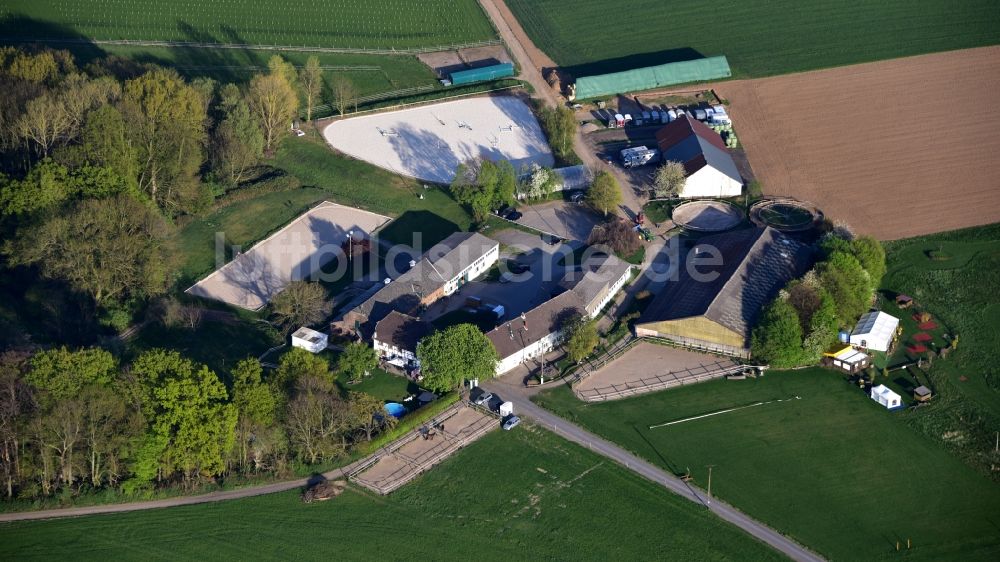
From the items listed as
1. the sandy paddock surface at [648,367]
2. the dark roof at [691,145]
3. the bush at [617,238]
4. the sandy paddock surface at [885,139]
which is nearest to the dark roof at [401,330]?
the sandy paddock surface at [648,367]

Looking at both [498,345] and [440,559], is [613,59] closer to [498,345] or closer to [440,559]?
[498,345]

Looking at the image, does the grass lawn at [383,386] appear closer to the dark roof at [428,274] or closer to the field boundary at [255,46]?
the dark roof at [428,274]

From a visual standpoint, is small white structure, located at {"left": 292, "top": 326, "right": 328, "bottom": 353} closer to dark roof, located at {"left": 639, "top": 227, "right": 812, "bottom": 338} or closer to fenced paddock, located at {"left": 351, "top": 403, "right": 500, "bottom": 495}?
fenced paddock, located at {"left": 351, "top": 403, "right": 500, "bottom": 495}

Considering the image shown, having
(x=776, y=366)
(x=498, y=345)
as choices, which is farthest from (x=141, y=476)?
(x=776, y=366)

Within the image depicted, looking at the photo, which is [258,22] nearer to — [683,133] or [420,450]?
[683,133]

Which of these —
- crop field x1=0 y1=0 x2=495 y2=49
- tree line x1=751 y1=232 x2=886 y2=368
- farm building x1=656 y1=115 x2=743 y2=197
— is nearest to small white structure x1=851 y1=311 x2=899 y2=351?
tree line x1=751 y1=232 x2=886 y2=368

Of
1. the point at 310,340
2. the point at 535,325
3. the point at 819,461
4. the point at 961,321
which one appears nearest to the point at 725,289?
the point at 535,325
